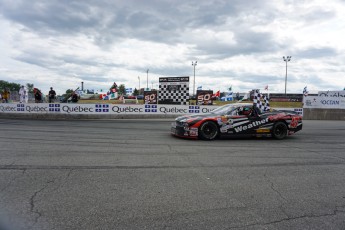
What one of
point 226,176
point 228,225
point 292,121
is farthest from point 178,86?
point 228,225

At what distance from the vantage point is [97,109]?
18203mm

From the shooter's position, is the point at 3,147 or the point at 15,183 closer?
the point at 15,183

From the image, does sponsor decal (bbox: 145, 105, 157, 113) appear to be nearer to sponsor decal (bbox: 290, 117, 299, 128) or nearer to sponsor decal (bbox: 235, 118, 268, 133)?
sponsor decal (bbox: 235, 118, 268, 133)

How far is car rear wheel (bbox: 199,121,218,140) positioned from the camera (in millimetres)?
9039

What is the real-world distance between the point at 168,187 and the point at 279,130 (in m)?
6.88

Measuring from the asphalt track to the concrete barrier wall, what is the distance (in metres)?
14.3

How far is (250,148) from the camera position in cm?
779

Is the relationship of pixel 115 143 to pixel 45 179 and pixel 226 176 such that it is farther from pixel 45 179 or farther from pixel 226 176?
pixel 226 176

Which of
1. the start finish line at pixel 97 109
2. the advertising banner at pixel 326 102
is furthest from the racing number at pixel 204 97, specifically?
the advertising banner at pixel 326 102

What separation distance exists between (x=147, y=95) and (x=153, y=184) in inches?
802

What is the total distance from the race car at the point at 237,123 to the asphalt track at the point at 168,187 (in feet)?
5.03

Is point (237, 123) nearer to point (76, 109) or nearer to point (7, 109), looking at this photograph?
point (76, 109)

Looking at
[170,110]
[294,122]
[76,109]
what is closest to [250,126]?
[294,122]

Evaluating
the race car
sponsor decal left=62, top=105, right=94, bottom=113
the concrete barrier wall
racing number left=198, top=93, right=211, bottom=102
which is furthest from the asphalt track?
racing number left=198, top=93, right=211, bottom=102
